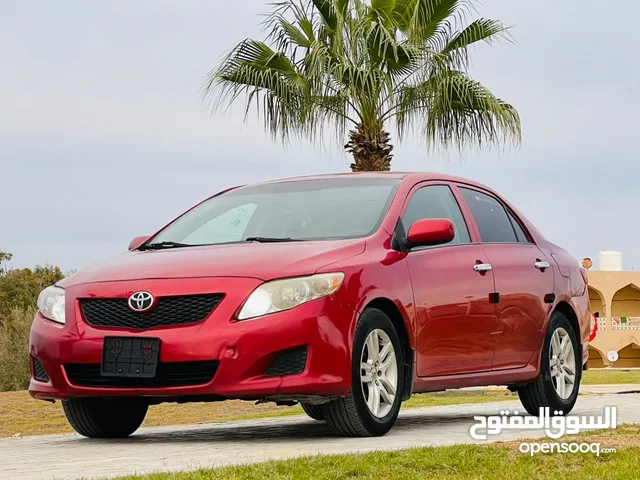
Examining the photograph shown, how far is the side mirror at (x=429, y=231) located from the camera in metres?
8.60

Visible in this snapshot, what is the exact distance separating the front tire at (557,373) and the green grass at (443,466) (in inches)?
130

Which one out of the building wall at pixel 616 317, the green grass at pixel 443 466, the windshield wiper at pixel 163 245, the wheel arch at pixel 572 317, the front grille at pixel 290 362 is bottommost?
the building wall at pixel 616 317

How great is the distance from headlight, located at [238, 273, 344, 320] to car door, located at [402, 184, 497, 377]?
3.45 feet

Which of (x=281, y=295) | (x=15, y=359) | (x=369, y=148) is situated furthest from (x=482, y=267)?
(x=15, y=359)

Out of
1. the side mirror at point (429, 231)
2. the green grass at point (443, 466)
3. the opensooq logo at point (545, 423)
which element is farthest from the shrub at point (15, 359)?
the green grass at point (443, 466)

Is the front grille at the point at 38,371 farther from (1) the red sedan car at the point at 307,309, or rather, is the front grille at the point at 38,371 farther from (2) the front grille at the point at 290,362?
(2) the front grille at the point at 290,362

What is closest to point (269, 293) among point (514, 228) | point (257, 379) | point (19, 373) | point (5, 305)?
point (257, 379)

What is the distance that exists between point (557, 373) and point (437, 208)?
77.6 inches

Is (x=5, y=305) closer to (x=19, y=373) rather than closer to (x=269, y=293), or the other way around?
(x=19, y=373)

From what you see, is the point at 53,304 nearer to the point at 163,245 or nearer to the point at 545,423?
the point at 163,245

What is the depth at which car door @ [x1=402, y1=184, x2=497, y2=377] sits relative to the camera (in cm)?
877

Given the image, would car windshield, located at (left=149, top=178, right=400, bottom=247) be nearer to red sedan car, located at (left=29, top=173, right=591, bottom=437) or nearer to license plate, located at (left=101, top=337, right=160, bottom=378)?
red sedan car, located at (left=29, top=173, right=591, bottom=437)

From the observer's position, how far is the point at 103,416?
9.07 metres

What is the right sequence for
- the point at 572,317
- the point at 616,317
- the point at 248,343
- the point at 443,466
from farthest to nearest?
1. the point at 616,317
2. the point at 572,317
3. the point at 248,343
4. the point at 443,466
